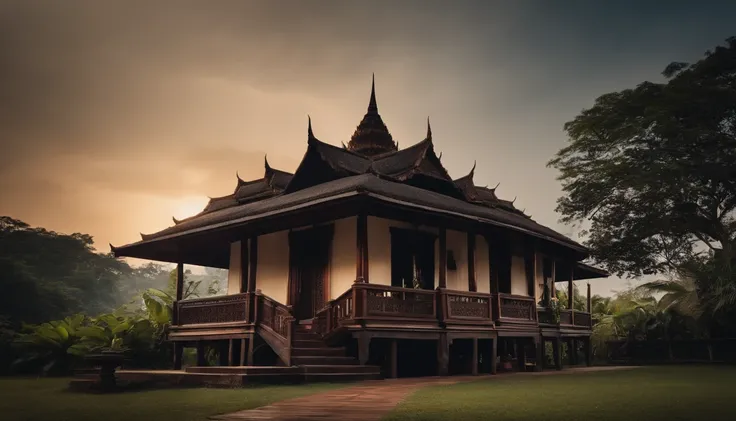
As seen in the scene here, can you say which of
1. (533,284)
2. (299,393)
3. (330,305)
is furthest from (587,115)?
(299,393)

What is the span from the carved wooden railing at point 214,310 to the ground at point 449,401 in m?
4.29

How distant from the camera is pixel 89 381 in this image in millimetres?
13102

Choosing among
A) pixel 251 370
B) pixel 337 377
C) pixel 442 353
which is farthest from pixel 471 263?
pixel 251 370

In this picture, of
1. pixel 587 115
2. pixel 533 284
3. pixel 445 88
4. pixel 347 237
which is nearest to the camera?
pixel 347 237

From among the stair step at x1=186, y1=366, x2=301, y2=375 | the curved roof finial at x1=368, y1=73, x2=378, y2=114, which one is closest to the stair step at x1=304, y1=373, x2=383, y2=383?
the stair step at x1=186, y1=366, x2=301, y2=375

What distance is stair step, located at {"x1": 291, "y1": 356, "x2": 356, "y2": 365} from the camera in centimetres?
1420

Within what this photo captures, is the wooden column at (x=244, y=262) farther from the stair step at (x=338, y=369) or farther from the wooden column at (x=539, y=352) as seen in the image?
the wooden column at (x=539, y=352)

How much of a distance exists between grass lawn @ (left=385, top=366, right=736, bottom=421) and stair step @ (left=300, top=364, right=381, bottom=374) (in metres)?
2.35

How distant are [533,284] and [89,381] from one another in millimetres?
14458

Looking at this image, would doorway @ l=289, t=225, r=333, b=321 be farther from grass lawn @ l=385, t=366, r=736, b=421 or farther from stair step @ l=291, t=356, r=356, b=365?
grass lawn @ l=385, t=366, r=736, b=421

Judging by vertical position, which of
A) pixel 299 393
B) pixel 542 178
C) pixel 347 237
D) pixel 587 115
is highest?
pixel 542 178

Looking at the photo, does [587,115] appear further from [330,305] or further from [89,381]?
[89,381]

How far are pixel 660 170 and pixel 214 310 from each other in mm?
16972

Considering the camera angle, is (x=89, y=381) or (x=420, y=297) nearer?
(x=89, y=381)
